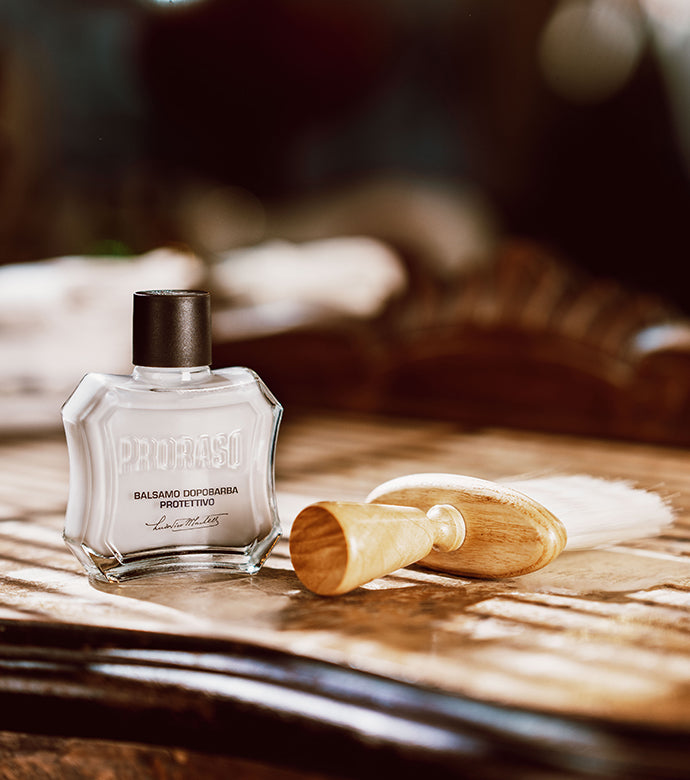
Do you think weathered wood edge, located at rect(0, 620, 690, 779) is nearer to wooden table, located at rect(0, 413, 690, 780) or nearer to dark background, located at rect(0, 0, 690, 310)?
wooden table, located at rect(0, 413, 690, 780)

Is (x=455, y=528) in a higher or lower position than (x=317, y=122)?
lower

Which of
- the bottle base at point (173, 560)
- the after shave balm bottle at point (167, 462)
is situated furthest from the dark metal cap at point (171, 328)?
the bottle base at point (173, 560)

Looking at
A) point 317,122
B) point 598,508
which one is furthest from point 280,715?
point 317,122

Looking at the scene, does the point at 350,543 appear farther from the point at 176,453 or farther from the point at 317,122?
the point at 317,122

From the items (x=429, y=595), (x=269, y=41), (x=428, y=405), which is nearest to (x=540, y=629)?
(x=429, y=595)

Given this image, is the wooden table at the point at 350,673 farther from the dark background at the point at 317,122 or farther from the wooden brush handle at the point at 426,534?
the dark background at the point at 317,122
